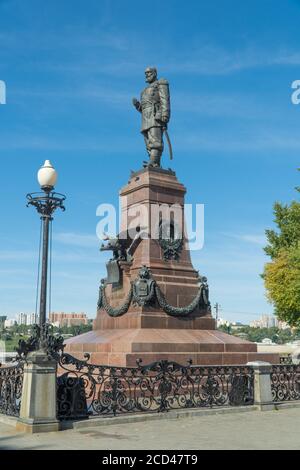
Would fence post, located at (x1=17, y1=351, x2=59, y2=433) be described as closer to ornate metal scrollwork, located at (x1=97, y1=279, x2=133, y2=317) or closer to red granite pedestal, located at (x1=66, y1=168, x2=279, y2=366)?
red granite pedestal, located at (x1=66, y1=168, x2=279, y2=366)

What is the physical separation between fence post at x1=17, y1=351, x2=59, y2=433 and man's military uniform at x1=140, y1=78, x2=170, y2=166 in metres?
10.2

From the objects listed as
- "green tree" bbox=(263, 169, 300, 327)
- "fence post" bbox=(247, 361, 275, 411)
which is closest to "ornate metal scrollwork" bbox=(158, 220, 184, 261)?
"fence post" bbox=(247, 361, 275, 411)

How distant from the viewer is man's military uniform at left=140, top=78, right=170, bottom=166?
1864 centimetres

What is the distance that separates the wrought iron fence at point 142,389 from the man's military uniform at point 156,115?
8.36 metres

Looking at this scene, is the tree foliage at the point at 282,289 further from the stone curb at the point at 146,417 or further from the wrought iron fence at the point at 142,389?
the stone curb at the point at 146,417

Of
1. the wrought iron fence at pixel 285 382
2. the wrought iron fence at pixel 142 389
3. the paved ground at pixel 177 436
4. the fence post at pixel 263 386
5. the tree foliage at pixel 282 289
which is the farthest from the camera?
the tree foliage at pixel 282 289

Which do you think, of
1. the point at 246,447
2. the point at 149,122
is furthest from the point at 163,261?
the point at 246,447

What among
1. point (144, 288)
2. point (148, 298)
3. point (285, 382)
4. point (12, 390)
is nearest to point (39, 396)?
point (12, 390)

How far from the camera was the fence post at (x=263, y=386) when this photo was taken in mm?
12422

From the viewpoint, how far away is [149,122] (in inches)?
739

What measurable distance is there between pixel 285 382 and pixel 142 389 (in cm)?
389

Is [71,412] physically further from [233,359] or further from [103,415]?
[233,359]

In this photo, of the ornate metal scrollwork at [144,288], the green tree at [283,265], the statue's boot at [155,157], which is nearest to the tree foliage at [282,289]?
the green tree at [283,265]

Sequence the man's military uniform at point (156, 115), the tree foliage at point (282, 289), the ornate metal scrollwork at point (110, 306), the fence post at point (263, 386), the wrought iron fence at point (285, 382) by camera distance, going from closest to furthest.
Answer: the fence post at point (263, 386) < the wrought iron fence at point (285, 382) < the ornate metal scrollwork at point (110, 306) < the man's military uniform at point (156, 115) < the tree foliage at point (282, 289)
